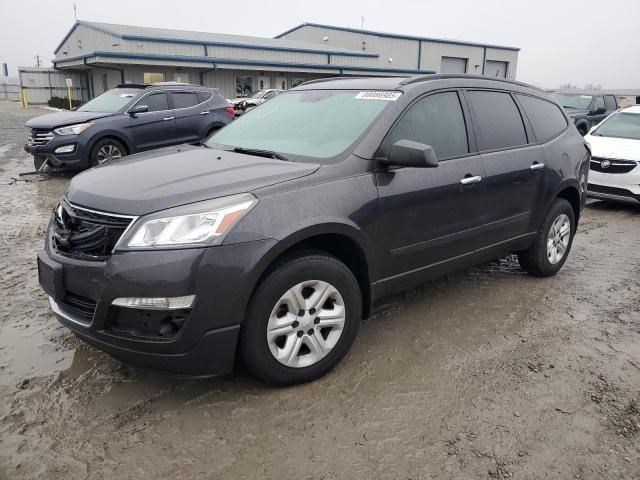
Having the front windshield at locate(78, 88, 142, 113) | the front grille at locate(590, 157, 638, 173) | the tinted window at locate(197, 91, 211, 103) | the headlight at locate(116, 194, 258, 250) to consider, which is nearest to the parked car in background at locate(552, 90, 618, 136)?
the front grille at locate(590, 157, 638, 173)

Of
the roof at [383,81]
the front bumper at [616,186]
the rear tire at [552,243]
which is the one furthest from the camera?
the front bumper at [616,186]

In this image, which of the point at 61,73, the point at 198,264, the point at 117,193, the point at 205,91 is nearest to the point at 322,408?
the point at 198,264

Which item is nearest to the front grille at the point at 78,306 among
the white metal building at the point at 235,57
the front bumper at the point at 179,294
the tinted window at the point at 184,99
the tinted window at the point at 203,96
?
the front bumper at the point at 179,294

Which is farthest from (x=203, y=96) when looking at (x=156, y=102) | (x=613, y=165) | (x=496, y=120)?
(x=496, y=120)

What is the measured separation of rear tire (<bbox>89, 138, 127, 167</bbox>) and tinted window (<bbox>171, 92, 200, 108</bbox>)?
1.49 m

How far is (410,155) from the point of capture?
125 inches

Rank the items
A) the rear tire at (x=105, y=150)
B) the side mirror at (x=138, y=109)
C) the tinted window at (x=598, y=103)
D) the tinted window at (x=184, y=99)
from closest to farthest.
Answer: the rear tire at (x=105, y=150) → the side mirror at (x=138, y=109) → the tinted window at (x=184, y=99) → the tinted window at (x=598, y=103)

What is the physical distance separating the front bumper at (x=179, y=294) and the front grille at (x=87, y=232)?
3.2 inches

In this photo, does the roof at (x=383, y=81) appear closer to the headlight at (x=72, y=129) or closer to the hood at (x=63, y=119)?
the headlight at (x=72, y=129)

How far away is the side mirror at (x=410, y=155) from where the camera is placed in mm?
3150

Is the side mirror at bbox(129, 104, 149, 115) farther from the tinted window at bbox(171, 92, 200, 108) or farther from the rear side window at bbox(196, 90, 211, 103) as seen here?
the rear side window at bbox(196, 90, 211, 103)

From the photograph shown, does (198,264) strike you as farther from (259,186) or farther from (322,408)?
(322,408)

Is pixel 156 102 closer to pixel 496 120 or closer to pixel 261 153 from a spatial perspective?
pixel 261 153

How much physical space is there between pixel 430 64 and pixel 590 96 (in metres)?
30.5
